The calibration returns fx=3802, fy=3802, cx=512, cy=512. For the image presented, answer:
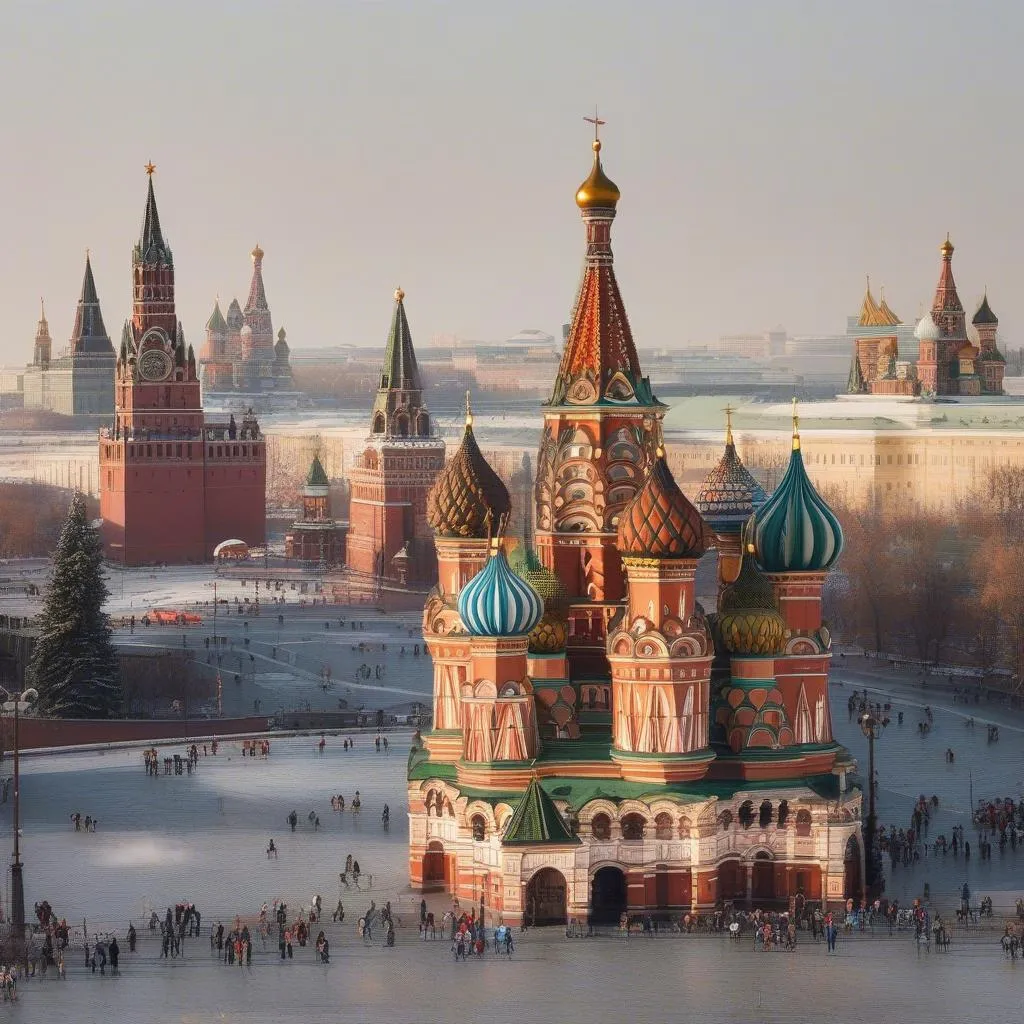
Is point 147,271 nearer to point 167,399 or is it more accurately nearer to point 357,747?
point 167,399

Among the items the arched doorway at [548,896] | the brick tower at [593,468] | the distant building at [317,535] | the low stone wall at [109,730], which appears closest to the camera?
the arched doorway at [548,896]

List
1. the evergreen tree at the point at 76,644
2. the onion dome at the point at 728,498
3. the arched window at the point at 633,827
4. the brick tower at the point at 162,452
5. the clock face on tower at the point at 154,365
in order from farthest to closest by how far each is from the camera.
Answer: the clock face on tower at the point at 154,365 → the brick tower at the point at 162,452 → the evergreen tree at the point at 76,644 → the onion dome at the point at 728,498 → the arched window at the point at 633,827

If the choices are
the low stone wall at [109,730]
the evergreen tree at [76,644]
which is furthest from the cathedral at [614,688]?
the evergreen tree at [76,644]

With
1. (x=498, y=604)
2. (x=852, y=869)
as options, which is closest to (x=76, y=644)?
(x=498, y=604)

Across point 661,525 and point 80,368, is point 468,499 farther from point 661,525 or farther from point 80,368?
point 80,368

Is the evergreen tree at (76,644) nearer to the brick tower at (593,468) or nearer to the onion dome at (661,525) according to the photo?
the brick tower at (593,468)
